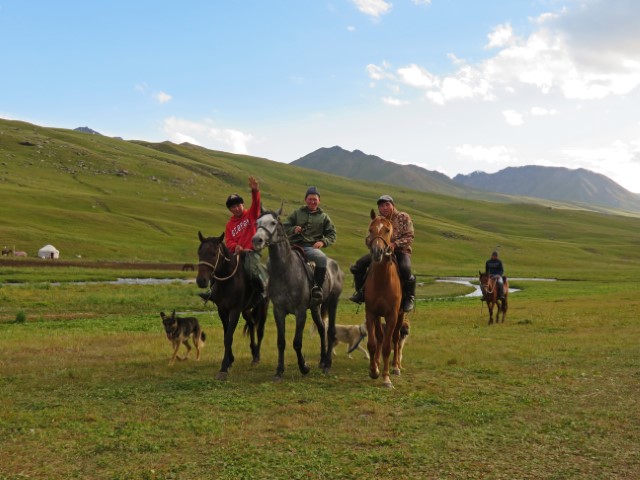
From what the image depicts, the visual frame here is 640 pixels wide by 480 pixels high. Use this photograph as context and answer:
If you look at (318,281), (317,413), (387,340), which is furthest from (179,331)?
(317,413)

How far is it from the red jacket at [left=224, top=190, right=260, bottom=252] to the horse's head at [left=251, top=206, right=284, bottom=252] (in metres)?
1.10

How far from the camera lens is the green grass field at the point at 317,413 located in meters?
6.97

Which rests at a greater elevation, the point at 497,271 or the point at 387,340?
the point at 497,271

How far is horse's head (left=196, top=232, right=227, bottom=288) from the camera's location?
456 inches

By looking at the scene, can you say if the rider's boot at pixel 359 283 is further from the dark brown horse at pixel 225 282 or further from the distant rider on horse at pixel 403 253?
the dark brown horse at pixel 225 282

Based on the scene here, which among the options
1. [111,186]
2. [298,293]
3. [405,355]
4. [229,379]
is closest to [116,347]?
[229,379]

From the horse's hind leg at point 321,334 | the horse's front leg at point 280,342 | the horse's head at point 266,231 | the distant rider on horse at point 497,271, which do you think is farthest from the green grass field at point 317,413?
the distant rider on horse at point 497,271

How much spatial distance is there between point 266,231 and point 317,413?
4049 millimetres

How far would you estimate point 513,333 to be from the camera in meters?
22.3

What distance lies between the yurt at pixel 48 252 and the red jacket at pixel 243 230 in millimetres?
60811

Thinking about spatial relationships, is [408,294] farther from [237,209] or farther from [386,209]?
[237,209]

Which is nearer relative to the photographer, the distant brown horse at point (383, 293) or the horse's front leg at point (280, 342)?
the distant brown horse at point (383, 293)

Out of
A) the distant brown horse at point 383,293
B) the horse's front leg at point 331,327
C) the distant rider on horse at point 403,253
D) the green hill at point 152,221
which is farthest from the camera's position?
the green hill at point 152,221

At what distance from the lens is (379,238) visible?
11.1 m
